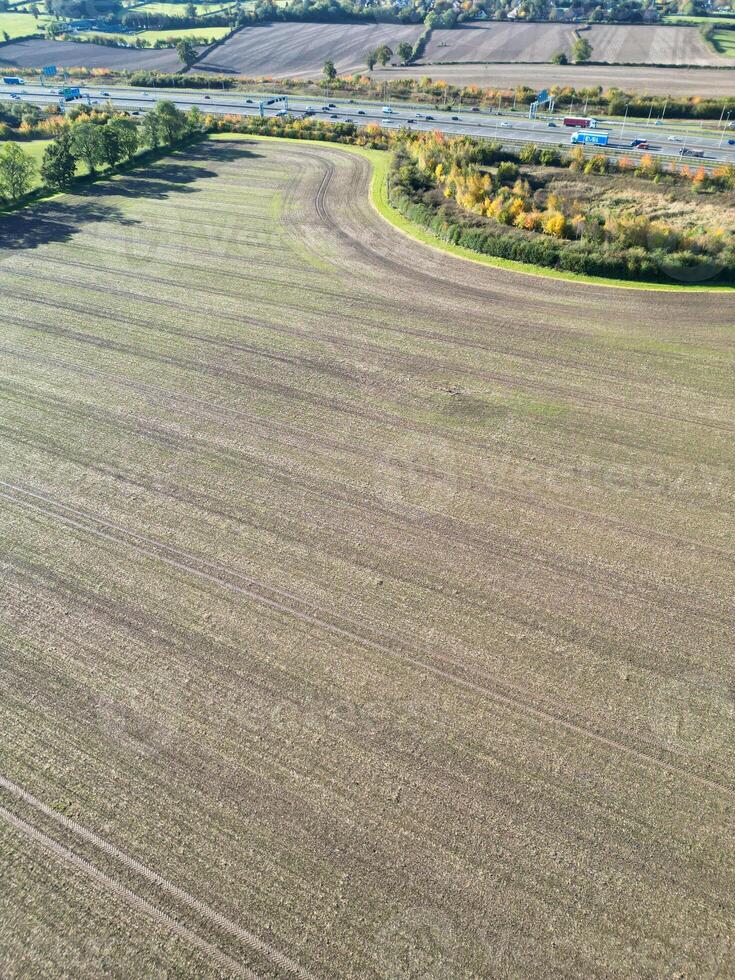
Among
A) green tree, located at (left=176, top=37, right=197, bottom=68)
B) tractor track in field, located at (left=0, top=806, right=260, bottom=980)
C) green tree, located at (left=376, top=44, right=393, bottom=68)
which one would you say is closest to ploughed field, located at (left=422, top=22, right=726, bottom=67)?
green tree, located at (left=376, top=44, right=393, bottom=68)

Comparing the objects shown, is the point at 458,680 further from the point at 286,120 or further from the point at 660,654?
the point at 286,120

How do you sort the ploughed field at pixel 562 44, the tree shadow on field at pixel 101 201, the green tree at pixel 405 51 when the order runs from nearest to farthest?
the tree shadow on field at pixel 101 201
the ploughed field at pixel 562 44
the green tree at pixel 405 51

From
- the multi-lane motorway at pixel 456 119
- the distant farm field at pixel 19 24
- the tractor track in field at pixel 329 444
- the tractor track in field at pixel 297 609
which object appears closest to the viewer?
the tractor track in field at pixel 297 609

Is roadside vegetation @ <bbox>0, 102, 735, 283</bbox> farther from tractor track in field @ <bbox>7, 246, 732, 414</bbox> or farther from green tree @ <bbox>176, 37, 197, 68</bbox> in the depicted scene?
green tree @ <bbox>176, 37, 197, 68</bbox>

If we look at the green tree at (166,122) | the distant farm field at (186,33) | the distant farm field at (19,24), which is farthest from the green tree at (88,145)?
the distant farm field at (19,24)

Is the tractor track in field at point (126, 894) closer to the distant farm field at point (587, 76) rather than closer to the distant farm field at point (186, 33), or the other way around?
the distant farm field at point (587, 76)

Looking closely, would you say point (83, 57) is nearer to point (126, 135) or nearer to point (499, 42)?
point (499, 42)

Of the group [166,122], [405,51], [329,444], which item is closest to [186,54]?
[405,51]
